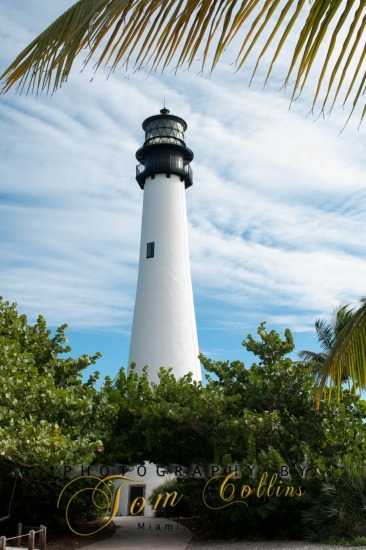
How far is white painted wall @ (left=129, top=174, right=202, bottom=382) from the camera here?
76.4 ft

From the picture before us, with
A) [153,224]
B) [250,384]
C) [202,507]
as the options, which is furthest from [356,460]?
[153,224]

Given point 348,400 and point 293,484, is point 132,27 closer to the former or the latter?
point 293,484

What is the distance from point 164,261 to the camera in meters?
24.5

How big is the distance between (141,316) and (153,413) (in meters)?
10.1

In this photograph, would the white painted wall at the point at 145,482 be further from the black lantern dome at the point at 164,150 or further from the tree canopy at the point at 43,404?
the black lantern dome at the point at 164,150

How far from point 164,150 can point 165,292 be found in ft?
23.8

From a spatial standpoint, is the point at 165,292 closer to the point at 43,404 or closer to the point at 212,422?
the point at 212,422

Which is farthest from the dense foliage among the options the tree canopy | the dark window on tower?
the dark window on tower

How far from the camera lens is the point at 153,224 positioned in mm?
25203

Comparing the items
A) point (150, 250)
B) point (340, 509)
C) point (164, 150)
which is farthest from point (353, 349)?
point (164, 150)

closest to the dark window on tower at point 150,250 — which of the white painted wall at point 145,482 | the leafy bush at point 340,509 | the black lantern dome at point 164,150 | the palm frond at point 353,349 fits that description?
the black lantern dome at point 164,150

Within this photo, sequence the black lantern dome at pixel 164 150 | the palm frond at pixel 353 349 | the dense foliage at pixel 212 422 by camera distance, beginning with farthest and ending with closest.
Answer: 1. the black lantern dome at pixel 164 150
2. the dense foliage at pixel 212 422
3. the palm frond at pixel 353 349

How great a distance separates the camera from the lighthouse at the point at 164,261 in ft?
76.7

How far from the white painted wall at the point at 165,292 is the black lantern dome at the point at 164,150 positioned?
436 millimetres
